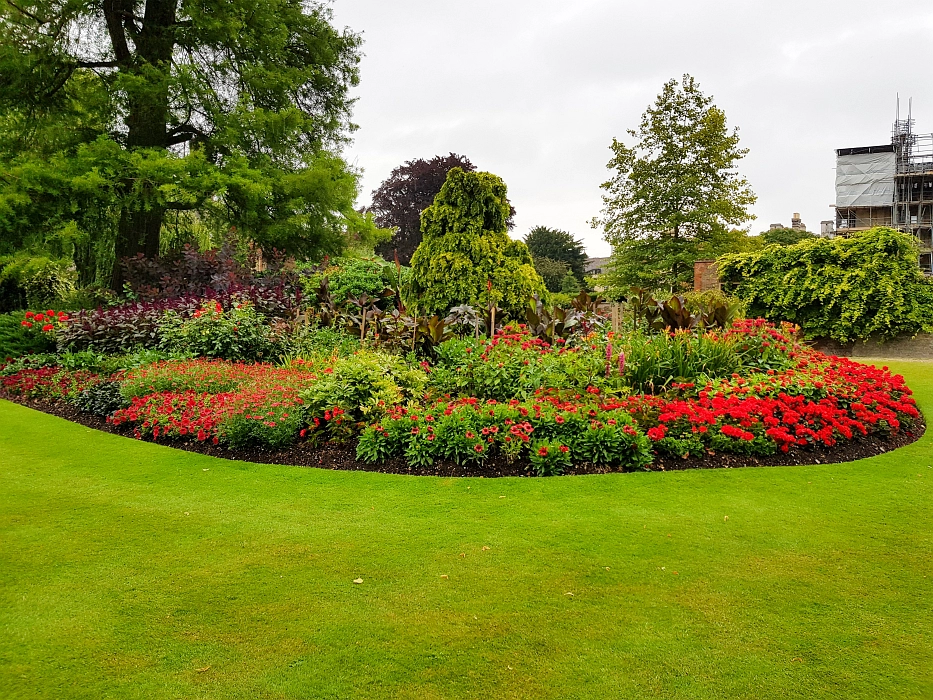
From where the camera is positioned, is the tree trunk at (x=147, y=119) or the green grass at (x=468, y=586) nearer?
the green grass at (x=468, y=586)

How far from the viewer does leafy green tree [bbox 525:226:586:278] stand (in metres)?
35.7

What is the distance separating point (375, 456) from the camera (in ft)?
16.1

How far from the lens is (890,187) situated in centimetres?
4291

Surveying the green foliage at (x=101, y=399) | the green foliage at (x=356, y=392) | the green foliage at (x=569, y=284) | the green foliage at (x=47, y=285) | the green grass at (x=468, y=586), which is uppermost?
the green foliage at (x=569, y=284)

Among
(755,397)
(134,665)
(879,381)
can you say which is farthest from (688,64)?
(134,665)

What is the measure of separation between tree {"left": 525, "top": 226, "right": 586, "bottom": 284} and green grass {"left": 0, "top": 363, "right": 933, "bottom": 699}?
31.9 meters

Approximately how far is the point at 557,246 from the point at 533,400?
103 feet

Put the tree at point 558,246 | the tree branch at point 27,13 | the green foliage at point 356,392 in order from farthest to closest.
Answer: the tree at point 558,246
the tree branch at point 27,13
the green foliage at point 356,392

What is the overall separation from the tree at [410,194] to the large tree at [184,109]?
16224mm

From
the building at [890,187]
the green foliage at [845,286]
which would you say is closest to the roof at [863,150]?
the building at [890,187]

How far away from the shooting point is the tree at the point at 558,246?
117ft

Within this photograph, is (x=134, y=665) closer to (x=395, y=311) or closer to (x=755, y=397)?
(x=755, y=397)

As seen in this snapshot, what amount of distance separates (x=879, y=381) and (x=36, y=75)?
14.7 meters

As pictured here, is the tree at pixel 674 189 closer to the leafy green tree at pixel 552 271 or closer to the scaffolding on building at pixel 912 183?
the leafy green tree at pixel 552 271
